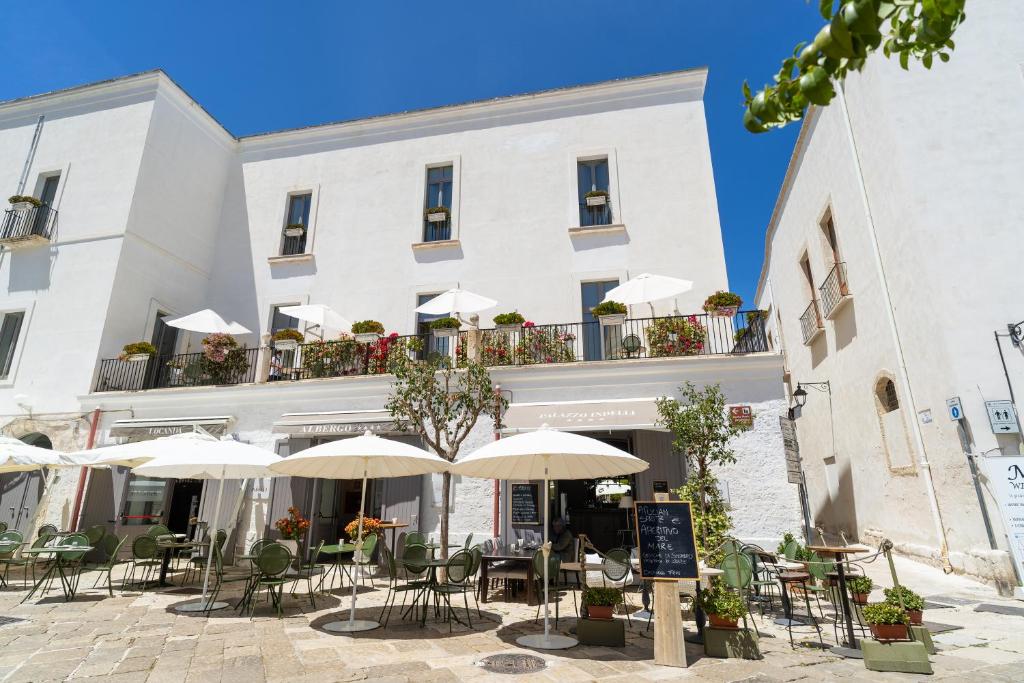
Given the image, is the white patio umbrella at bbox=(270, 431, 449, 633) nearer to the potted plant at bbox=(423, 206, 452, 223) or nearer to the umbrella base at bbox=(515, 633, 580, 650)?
the umbrella base at bbox=(515, 633, 580, 650)

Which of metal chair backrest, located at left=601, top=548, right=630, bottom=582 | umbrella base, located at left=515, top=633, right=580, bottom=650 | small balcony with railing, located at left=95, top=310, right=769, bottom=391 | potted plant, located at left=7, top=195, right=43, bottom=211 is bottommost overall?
umbrella base, located at left=515, top=633, right=580, bottom=650

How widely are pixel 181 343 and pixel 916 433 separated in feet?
54.6

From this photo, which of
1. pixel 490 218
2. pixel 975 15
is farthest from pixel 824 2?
pixel 490 218

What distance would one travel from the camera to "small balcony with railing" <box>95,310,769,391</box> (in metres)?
10.7

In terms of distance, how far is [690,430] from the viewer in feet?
26.8

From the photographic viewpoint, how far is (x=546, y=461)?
19.6 feet

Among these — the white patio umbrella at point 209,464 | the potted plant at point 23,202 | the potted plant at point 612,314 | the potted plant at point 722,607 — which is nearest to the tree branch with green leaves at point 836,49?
the potted plant at point 722,607

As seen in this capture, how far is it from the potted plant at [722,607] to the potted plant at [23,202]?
1820cm

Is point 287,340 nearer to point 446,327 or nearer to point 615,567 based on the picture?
point 446,327

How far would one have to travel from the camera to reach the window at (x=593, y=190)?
1365cm

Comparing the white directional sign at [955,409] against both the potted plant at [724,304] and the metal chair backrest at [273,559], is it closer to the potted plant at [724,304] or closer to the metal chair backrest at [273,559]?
the potted plant at [724,304]

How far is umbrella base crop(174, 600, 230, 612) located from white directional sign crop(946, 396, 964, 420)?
1056 cm

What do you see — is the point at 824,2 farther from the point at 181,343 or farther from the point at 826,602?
the point at 181,343

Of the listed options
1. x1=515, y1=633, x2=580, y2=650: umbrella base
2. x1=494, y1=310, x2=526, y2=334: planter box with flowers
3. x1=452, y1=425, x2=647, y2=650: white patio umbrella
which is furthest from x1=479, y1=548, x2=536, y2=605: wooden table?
x1=494, y1=310, x2=526, y2=334: planter box with flowers
